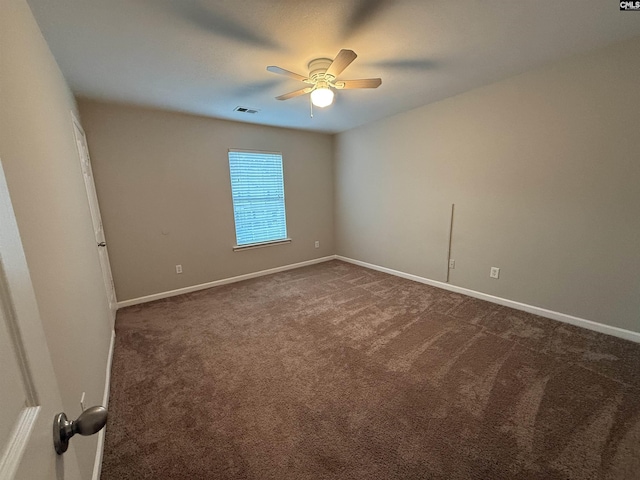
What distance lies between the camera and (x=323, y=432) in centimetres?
148

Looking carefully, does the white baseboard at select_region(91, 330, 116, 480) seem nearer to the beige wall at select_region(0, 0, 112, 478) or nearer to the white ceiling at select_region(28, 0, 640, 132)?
the beige wall at select_region(0, 0, 112, 478)

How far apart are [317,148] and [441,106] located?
2.16m

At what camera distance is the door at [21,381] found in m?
0.37

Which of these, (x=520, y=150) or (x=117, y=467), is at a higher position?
(x=520, y=150)

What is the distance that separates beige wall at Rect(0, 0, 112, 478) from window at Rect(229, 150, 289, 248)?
2.09m

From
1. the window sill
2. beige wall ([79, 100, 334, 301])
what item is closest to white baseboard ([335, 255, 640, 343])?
the window sill

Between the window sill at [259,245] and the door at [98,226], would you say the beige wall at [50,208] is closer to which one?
the door at [98,226]

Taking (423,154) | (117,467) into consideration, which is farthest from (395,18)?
(117,467)

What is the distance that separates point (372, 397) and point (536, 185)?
2573mm

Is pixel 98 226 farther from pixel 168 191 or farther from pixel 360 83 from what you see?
pixel 360 83

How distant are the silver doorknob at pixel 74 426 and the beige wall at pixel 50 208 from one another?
0.60 m

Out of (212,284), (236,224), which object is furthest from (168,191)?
(212,284)

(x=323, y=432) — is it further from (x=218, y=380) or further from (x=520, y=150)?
(x=520, y=150)

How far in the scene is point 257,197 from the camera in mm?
4121
